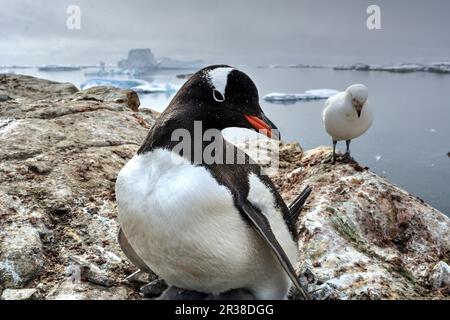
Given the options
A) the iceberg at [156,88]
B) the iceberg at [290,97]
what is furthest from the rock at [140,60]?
the iceberg at [290,97]

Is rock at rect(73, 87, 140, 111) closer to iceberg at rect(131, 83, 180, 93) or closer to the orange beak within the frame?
the orange beak

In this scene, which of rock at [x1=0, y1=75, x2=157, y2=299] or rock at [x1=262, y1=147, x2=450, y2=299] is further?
rock at [x1=262, y1=147, x2=450, y2=299]

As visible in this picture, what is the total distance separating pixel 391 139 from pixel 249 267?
1461cm

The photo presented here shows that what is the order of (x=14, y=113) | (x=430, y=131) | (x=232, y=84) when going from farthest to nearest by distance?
(x=430, y=131), (x=14, y=113), (x=232, y=84)

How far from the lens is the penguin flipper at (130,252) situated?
8.73 ft

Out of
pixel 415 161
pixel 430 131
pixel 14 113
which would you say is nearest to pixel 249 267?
pixel 14 113

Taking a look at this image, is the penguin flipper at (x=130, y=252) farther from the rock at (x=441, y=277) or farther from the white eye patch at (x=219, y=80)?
the rock at (x=441, y=277)

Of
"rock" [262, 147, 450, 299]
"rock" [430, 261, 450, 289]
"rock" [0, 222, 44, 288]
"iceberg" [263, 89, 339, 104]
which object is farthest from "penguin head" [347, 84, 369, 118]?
"iceberg" [263, 89, 339, 104]

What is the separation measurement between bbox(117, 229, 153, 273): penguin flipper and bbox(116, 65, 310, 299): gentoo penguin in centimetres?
36

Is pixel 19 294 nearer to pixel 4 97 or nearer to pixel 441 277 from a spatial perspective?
pixel 441 277

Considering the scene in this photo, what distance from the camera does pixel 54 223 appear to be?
126 inches

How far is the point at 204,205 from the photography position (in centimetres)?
204

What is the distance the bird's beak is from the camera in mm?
2170

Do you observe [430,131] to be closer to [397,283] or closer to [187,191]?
[397,283]
